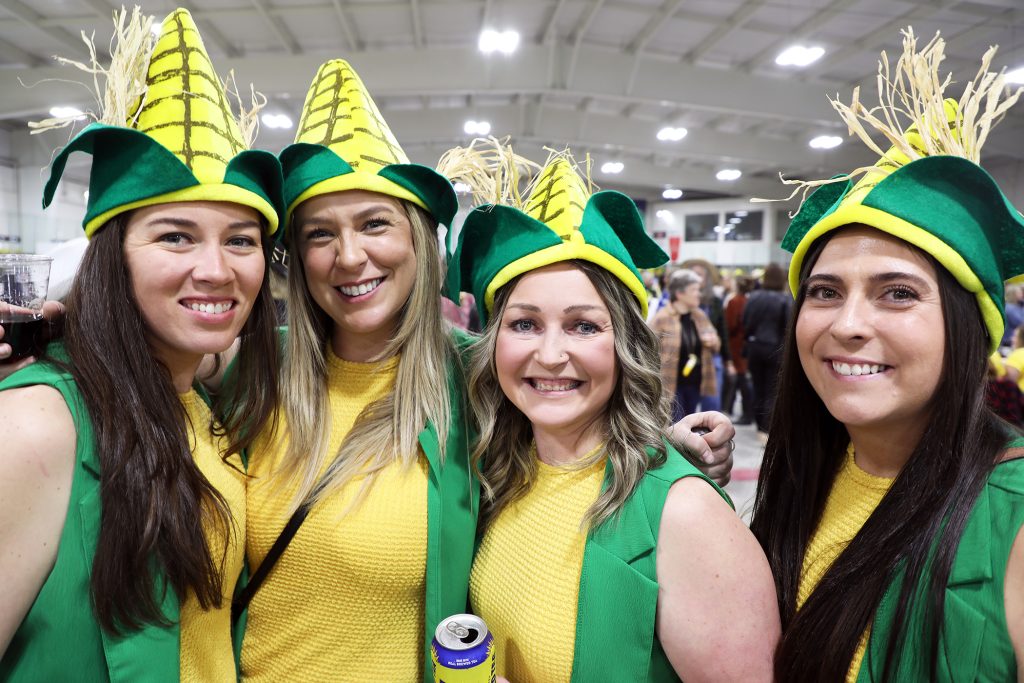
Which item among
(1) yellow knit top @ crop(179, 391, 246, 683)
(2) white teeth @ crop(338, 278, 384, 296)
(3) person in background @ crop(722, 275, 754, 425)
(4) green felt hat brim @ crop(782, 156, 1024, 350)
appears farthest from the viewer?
(3) person in background @ crop(722, 275, 754, 425)

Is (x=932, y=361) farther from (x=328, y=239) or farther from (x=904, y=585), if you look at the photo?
(x=328, y=239)

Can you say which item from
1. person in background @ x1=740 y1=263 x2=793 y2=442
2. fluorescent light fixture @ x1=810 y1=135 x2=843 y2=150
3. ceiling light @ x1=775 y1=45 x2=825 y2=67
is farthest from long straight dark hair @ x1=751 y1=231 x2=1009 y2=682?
fluorescent light fixture @ x1=810 y1=135 x2=843 y2=150

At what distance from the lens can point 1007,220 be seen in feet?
3.82

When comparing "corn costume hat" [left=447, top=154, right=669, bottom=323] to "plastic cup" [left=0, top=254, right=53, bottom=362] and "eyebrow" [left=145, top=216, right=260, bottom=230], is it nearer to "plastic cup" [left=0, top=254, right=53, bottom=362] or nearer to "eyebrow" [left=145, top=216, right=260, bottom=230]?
"eyebrow" [left=145, top=216, right=260, bottom=230]

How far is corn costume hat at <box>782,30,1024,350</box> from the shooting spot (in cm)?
113

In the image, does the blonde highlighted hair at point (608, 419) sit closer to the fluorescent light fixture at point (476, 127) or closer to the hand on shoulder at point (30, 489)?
the hand on shoulder at point (30, 489)

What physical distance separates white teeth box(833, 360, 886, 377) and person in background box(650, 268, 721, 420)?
3.80 metres

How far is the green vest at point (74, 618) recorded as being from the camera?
1110mm

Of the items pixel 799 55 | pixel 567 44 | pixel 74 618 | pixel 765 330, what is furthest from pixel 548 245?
pixel 799 55

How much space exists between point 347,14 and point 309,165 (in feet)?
23.2

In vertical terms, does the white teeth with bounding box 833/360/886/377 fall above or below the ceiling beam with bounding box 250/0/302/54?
below

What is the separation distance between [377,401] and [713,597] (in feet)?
3.23

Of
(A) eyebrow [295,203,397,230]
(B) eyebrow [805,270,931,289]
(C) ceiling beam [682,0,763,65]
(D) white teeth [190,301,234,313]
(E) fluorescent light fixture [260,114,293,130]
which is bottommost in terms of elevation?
(D) white teeth [190,301,234,313]

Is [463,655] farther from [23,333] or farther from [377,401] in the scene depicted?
[23,333]
